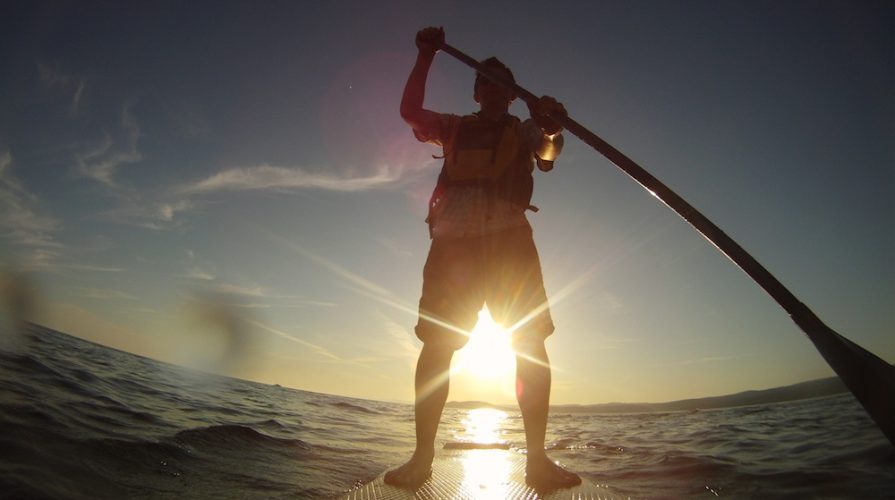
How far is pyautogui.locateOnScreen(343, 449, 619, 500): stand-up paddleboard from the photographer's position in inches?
73.2

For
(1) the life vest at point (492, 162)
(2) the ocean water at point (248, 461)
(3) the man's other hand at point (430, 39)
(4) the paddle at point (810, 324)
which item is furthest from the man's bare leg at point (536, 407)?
(3) the man's other hand at point (430, 39)

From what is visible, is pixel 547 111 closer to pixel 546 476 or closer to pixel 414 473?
pixel 546 476

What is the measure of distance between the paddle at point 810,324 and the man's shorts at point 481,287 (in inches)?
37.3

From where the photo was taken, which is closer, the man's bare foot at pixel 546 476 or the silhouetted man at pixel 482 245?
the man's bare foot at pixel 546 476

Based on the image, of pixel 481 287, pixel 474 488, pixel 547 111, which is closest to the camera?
pixel 474 488

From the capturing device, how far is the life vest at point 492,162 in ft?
9.98

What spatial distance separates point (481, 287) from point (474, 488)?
130 cm

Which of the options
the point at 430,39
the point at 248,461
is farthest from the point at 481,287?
the point at 248,461

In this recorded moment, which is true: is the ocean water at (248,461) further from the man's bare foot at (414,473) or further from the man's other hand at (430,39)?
the man's other hand at (430,39)

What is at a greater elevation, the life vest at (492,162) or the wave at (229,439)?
the life vest at (492,162)

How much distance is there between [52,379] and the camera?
5379 millimetres

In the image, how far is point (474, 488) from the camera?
199 cm

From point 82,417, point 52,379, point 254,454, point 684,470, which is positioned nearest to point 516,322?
point 684,470

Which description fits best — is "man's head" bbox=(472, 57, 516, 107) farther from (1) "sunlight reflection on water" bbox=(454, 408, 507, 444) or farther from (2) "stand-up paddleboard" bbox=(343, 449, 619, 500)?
(1) "sunlight reflection on water" bbox=(454, 408, 507, 444)
